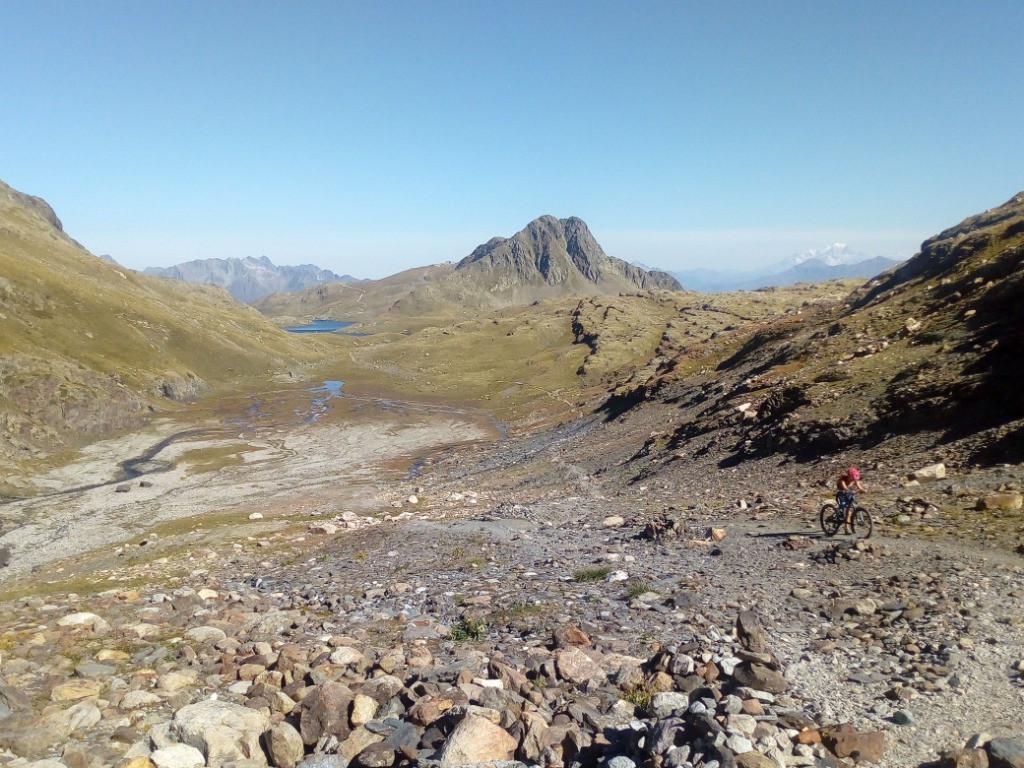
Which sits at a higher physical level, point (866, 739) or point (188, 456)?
point (866, 739)

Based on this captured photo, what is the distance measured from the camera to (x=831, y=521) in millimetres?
20516

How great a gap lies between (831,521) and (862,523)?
1035 mm

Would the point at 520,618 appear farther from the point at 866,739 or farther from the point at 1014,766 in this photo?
the point at 1014,766

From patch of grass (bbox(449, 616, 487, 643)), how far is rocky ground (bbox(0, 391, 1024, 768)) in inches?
4.1

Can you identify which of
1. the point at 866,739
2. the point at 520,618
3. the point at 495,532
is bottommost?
the point at 495,532

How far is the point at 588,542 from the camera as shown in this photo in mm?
25531

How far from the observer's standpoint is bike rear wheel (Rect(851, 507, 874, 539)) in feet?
63.2

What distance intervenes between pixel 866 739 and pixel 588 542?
1747 cm

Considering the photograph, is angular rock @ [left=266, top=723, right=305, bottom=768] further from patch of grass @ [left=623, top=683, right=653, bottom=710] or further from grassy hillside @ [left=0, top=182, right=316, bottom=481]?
grassy hillside @ [left=0, top=182, right=316, bottom=481]

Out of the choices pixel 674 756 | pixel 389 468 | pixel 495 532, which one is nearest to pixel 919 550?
pixel 674 756

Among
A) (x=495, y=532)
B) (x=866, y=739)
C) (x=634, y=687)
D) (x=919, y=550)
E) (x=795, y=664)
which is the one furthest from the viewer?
(x=495, y=532)

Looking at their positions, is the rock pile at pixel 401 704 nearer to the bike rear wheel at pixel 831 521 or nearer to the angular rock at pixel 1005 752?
the angular rock at pixel 1005 752

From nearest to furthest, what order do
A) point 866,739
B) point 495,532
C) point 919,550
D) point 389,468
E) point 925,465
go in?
point 866,739, point 919,550, point 925,465, point 495,532, point 389,468

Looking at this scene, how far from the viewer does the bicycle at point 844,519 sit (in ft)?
63.8
